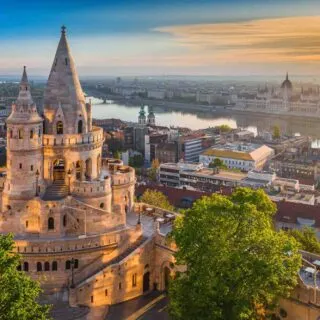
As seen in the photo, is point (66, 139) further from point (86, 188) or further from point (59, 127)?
point (86, 188)

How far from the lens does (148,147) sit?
78875mm

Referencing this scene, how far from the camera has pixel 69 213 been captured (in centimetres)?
2739

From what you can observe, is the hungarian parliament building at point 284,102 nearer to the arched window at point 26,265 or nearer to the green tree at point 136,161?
the green tree at point 136,161

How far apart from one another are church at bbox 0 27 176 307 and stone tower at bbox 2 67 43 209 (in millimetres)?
52

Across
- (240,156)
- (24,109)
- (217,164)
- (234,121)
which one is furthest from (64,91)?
(234,121)

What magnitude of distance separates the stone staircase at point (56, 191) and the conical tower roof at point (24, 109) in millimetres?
3757

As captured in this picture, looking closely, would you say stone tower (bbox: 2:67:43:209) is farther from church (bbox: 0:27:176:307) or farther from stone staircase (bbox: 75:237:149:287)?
stone staircase (bbox: 75:237:149:287)

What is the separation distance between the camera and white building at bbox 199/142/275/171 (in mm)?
67188

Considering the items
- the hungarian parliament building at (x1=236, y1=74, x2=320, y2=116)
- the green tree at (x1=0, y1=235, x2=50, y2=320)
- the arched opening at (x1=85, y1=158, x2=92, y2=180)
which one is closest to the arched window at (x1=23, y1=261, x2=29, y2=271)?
the arched opening at (x1=85, y1=158, x2=92, y2=180)

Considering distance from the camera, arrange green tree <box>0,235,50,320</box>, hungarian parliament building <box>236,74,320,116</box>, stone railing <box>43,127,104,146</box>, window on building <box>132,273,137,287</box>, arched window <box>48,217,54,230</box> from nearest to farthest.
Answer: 1. green tree <box>0,235,50,320</box>
2. arched window <box>48,217,54,230</box>
3. window on building <box>132,273,137,287</box>
4. stone railing <box>43,127,104,146</box>
5. hungarian parliament building <box>236,74,320,116</box>

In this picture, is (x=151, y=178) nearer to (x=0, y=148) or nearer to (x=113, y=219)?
(x=0, y=148)

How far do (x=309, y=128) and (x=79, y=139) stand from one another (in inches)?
4460

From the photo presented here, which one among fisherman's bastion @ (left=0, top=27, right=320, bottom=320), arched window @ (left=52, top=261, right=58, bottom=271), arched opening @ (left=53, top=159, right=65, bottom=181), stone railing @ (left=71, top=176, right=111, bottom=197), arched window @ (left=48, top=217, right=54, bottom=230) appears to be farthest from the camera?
arched opening @ (left=53, top=159, right=65, bottom=181)

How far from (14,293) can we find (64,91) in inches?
629
